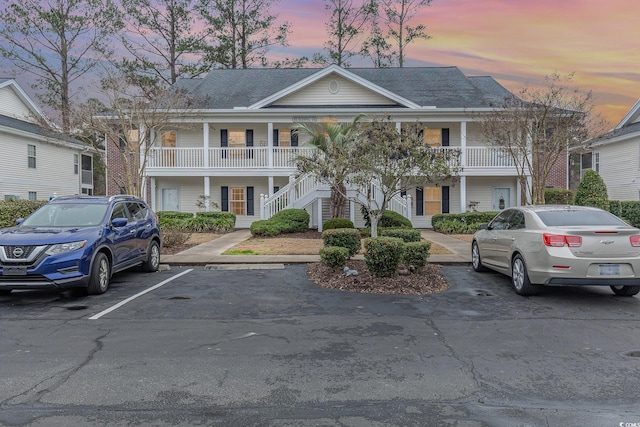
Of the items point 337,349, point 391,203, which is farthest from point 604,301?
point 391,203

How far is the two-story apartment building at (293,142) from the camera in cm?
2089

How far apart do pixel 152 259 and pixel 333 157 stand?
506 centimetres

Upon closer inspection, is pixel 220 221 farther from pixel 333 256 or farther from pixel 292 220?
pixel 333 256

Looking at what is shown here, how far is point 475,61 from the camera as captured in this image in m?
28.3

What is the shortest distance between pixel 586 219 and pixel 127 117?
51.4 ft

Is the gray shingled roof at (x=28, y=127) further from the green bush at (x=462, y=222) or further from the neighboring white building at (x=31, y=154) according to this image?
the green bush at (x=462, y=222)

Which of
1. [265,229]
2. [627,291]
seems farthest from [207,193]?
[627,291]

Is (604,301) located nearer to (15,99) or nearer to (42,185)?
(42,185)

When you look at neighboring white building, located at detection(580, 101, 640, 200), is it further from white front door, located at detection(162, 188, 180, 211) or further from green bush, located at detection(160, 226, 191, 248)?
white front door, located at detection(162, 188, 180, 211)

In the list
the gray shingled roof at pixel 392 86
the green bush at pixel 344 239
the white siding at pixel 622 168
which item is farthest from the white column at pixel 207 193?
the white siding at pixel 622 168

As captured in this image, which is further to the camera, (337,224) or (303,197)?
(303,197)

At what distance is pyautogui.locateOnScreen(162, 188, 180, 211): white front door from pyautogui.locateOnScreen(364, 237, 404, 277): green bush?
1706 centimetres

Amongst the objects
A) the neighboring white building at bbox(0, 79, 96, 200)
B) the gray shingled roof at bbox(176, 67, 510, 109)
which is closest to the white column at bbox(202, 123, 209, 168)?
the gray shingled roof at bbox(176, 67, 510, 109)

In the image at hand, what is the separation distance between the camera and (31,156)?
25.2 metres
